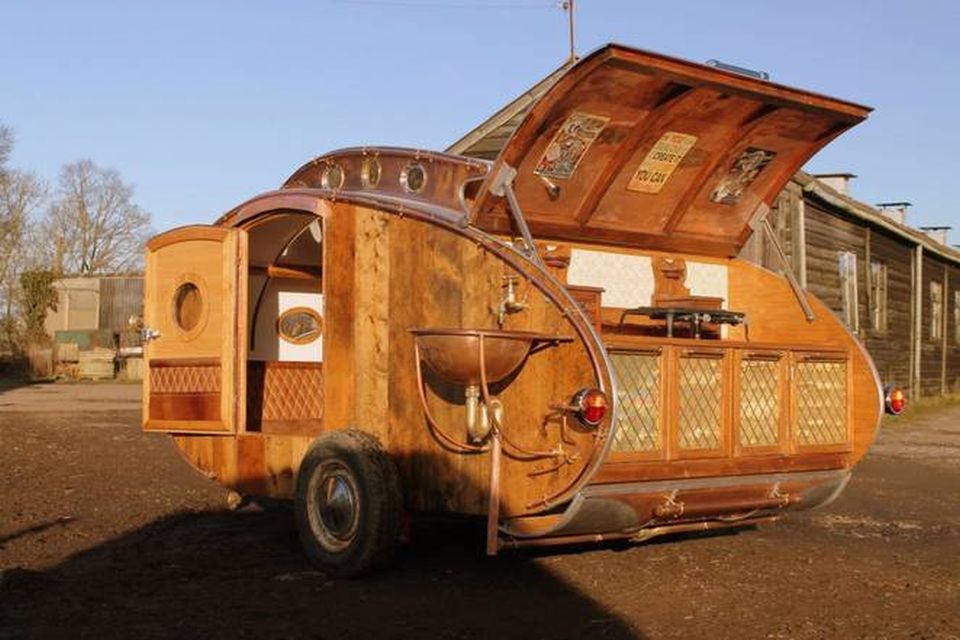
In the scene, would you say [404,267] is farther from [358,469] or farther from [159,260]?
[159,260]

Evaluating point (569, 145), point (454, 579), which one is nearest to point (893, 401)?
point (569, 145)

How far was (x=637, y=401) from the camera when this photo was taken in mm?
6473

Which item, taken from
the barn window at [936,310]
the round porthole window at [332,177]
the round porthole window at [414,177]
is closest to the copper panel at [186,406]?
the round porthole window at [332,177]

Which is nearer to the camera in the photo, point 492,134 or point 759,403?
point 759,403

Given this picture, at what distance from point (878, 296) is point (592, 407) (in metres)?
19.5

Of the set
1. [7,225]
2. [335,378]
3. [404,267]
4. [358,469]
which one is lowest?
[358,469]

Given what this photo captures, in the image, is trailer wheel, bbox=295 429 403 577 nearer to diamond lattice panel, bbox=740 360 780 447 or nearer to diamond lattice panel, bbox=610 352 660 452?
diamond lattice panel, bbox=610 352 660 452

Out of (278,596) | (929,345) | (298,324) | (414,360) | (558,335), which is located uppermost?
(929,345)

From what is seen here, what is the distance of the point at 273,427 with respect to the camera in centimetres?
1072

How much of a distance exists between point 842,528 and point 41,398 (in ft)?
72.0

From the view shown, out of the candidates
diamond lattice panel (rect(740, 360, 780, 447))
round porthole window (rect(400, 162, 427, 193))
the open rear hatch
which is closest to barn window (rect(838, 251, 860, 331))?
the open rear hatch

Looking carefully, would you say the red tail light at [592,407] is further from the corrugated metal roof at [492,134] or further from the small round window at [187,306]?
the corrugated metal roof at [492,134]

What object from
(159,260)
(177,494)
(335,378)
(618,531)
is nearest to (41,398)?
(177,494)

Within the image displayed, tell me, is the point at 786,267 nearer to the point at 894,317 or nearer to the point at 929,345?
the point at 894,317
